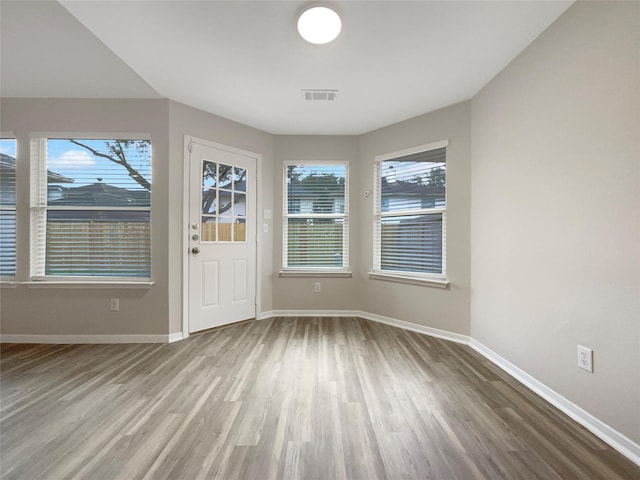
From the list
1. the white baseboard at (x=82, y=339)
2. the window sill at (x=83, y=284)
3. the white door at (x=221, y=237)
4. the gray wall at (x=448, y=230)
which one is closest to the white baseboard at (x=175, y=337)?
the white baseboard at (x=82, y=339)

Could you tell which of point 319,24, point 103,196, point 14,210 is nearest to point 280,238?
point 103,196

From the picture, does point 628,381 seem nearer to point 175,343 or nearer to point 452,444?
point 452,444

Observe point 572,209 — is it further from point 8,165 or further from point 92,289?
point 8,165

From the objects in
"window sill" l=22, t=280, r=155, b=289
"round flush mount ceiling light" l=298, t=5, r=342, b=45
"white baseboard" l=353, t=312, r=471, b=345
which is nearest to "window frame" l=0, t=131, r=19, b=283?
"window sill" l=22, t=280, r=155, b=289

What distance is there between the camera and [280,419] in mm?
1588

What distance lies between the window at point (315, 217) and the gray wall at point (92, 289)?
4.84ft

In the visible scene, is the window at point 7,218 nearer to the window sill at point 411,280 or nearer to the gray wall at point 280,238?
the gray wall at point 280,238

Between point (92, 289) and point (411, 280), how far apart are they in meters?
3.33

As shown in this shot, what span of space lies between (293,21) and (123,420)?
2603 mm

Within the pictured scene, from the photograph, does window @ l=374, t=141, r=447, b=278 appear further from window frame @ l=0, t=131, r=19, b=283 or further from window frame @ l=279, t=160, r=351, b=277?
window frame @ l=0, t=131, r=19, b=283

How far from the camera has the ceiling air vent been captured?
8.29 ft

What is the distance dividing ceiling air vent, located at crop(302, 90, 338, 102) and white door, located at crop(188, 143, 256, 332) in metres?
1.16

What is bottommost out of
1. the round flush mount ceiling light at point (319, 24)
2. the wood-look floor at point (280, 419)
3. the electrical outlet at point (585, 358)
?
the wood-look floor at point (280, 419)

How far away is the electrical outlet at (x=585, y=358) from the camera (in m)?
1.54
